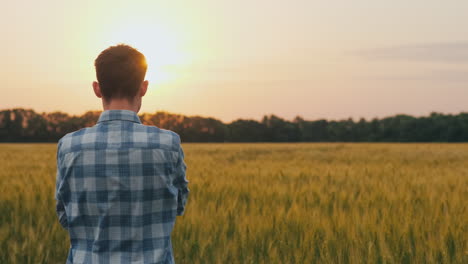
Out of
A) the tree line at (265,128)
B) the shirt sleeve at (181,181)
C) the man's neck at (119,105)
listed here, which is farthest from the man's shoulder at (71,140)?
the tree line at (265,128)

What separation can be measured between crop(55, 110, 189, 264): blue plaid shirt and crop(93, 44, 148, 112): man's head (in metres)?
0.05

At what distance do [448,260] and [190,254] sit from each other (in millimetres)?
1718

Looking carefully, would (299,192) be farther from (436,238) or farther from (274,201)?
(436,238)

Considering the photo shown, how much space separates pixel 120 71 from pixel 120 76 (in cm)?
2

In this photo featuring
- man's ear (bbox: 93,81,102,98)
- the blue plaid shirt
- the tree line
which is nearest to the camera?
the blue plaid shirt

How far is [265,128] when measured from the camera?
54.2 metres

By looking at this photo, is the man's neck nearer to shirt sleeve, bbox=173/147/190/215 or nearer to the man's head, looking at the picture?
the man's head

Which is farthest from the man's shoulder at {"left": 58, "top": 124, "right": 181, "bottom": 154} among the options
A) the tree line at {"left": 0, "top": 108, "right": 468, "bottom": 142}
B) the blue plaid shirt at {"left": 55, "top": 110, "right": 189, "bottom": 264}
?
the tree line at {"left": 0, "top": 108, "right": 468, "bottom": 142}

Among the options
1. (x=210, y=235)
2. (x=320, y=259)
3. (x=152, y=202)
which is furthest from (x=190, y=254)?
(x=152, y=202)

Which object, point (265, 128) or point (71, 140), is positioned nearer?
point (71, 140)

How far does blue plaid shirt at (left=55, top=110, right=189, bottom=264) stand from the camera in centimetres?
160

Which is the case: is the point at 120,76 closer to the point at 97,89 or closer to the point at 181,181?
the point at 97,89

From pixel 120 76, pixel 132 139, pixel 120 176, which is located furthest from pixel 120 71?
pixel 120 176

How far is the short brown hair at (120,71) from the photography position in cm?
166
